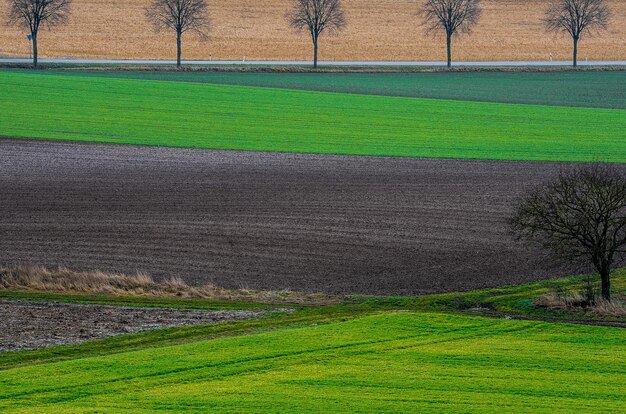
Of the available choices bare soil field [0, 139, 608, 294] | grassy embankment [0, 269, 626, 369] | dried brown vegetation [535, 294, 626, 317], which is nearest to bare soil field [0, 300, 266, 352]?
grassy embankment [0, 269, 626, 369]

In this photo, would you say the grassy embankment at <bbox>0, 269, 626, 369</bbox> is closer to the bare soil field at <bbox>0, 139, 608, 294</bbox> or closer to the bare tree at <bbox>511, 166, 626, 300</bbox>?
the bare tree at <bbox>511, 166, 626, 300</bbox>

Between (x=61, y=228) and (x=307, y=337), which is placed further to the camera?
(x=61, y=228)

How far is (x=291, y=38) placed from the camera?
129 metres

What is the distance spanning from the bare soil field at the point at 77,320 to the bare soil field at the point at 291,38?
87.2m

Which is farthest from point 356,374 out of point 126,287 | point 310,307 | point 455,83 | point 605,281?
point 455,83

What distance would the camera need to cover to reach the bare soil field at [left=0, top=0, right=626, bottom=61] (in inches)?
4719

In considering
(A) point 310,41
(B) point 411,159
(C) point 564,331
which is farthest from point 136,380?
(A) point 310,41

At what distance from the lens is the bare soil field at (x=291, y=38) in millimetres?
119875

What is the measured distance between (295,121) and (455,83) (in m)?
29.0

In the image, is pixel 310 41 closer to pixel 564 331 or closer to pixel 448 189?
pixel 448 189

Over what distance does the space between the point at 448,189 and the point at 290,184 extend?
19.8 feet

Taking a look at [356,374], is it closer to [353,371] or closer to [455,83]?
[353,371]

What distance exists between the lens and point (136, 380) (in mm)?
20562

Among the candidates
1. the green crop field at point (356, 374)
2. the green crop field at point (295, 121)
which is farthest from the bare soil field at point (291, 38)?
the green crop field at point (356, 374)
